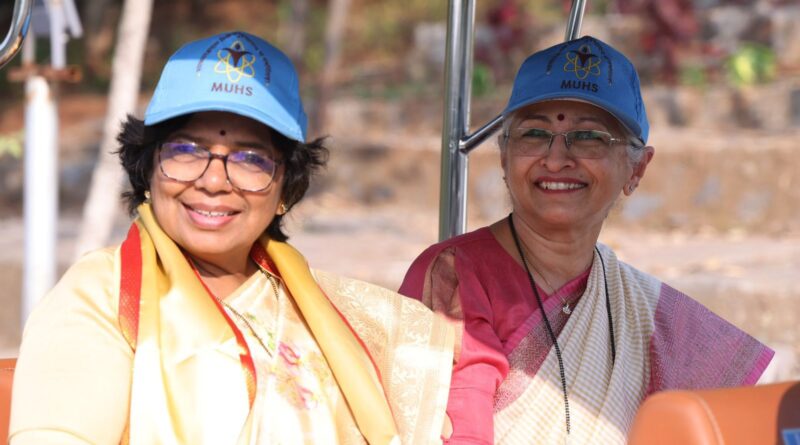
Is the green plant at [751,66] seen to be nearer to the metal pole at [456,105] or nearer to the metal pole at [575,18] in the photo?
the metal pole at [575,18]

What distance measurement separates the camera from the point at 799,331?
7098mm

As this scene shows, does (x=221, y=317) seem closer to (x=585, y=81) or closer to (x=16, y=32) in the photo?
(x=16, y=32)

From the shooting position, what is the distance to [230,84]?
2322mm

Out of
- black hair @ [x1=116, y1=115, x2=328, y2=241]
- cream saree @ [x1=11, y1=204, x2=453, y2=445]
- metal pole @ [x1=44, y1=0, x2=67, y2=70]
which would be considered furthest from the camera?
metal pole @ [x1=44, y1=0, x2=67, y2=70]

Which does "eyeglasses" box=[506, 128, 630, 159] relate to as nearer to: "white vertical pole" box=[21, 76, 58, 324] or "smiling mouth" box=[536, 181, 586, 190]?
"smiling mouth" box=[536, 181, 586, 190]

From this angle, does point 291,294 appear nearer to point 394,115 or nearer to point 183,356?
point 183,356

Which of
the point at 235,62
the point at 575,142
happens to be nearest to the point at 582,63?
the point at 575,142

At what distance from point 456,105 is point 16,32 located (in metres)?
1.19

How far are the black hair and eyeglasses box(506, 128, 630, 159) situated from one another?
48 centimetres

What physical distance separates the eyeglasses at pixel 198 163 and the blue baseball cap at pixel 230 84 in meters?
0.07

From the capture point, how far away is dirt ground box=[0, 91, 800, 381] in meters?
7.48

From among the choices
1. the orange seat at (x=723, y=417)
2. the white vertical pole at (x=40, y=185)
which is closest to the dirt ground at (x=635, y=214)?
the white vertical pole at (x=40, y=185)

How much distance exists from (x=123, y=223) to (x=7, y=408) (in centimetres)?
827

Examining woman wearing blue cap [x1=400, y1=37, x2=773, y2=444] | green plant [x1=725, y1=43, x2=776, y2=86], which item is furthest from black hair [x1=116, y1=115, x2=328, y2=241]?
green plant [x1=725, y1=43, x2=776, y2=86]
